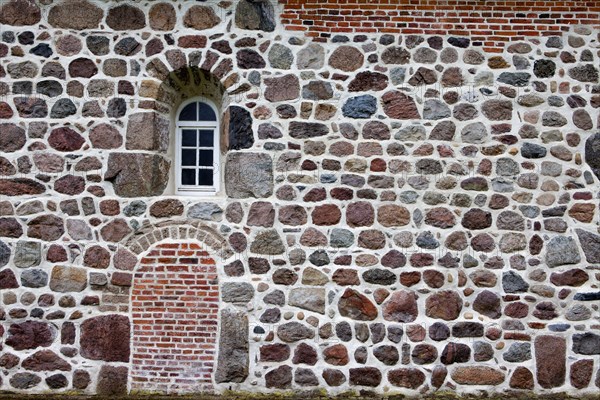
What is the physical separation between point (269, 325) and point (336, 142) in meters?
1.95

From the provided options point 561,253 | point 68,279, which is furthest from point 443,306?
point 68,279

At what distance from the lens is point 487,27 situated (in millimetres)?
6078

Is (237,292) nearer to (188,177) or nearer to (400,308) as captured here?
(188,177)

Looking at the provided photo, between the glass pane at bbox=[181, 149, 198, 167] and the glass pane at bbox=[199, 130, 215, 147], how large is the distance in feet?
0.46

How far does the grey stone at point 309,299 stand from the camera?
5887mm

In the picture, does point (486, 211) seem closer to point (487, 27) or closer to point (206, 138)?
point (487, 27)

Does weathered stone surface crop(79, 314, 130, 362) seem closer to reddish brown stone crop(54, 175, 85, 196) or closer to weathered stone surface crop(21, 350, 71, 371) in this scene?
weathered stone surface crop(21, 350, 71, 371)

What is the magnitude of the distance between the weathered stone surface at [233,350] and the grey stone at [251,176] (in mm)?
1218

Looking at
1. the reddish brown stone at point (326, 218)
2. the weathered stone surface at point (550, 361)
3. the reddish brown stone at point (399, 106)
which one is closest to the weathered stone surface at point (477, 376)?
the weathered stone surface at point (550, 361)

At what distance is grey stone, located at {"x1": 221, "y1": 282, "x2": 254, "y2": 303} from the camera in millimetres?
5879

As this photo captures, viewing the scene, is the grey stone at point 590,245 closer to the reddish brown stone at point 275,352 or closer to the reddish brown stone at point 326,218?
the reddish brown stone at point 326,218

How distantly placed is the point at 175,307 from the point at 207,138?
180cm

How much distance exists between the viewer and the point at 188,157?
6340 millimetres

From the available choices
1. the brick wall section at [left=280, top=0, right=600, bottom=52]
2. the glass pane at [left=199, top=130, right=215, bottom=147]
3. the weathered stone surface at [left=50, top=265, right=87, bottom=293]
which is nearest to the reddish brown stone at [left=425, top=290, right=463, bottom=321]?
the brick wall section at [left=280, top=0, right=600, bottom=52]
